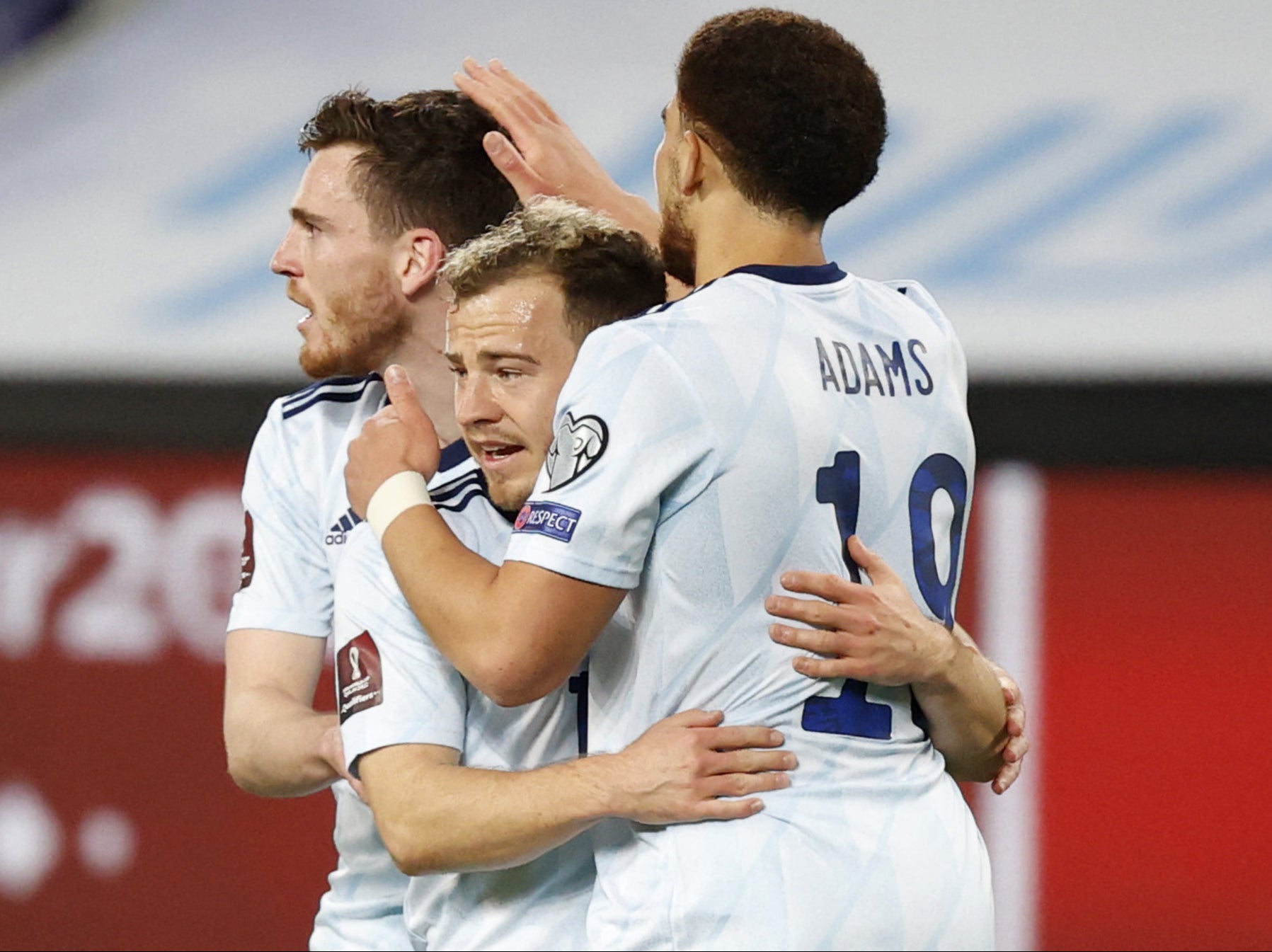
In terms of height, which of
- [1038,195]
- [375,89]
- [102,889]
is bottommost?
[102,889]

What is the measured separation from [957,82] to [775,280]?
286 centimetres

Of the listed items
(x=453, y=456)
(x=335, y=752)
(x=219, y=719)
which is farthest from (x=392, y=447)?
(x=219, y=719)

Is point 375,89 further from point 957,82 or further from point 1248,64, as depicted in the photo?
point 1248,64

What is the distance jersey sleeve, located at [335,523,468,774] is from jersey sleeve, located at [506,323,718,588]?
211mm

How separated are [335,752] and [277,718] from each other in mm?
239

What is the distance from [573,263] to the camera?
1.89 m

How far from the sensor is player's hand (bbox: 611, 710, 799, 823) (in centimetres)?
161

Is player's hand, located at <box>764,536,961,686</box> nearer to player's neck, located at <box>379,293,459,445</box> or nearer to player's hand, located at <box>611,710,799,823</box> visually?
player's hand, located at <box>611,710,799,823</box>

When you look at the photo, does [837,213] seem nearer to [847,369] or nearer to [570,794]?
[847,369]

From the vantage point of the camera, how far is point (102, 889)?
14.5ft

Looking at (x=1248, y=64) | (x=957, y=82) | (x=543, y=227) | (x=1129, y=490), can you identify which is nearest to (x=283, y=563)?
(x=543, y=227)

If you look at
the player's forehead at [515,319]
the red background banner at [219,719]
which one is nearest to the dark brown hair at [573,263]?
the player's forehead at [515,319]

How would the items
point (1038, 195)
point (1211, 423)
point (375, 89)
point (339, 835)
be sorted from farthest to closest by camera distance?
1. point (375, 89)
2. point (1038, 195)
3. point (1211, 423)
4. point (339, 835)

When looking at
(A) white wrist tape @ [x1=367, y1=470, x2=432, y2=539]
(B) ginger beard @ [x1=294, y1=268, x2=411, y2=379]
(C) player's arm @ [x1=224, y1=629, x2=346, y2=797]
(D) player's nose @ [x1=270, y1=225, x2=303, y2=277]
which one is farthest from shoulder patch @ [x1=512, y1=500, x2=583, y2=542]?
(D) player's nose @ [x1=270, y1=225, x2=303, y2=277]
